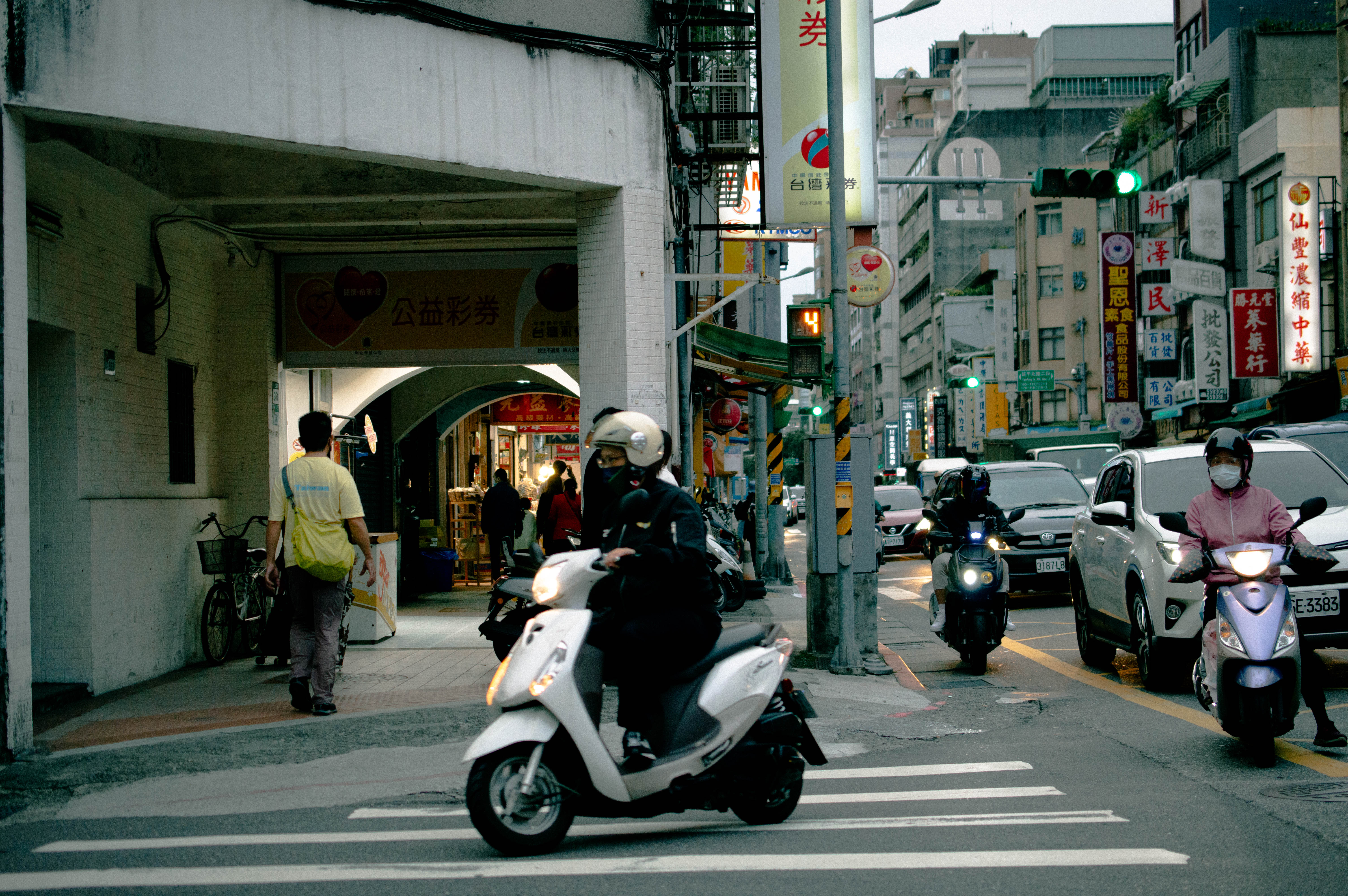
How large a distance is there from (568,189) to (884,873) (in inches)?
280

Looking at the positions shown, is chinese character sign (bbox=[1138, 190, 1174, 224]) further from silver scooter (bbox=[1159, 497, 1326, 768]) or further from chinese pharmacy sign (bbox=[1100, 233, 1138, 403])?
silver scooter (bbox=[1159, 497, 1326, 768])

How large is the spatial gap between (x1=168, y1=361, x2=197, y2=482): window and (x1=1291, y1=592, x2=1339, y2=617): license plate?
918cm

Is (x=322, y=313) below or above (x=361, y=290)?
below

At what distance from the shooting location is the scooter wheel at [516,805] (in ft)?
15.7

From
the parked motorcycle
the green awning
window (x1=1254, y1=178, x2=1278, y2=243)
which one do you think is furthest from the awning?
the green awning

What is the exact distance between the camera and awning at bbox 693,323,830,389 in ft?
61.7

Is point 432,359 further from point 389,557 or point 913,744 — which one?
point 913,744

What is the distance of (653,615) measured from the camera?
516 centimetres

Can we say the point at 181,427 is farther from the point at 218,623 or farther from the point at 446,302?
the point at 446,302

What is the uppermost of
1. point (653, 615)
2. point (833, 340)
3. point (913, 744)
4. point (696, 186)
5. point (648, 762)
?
point (696, 186)

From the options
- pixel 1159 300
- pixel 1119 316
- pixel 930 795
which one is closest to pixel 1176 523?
pixel 930 795

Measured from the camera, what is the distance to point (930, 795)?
607 cm

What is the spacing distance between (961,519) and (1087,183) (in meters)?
5.27

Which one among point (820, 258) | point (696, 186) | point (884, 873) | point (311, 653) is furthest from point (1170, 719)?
point (820, 258)
